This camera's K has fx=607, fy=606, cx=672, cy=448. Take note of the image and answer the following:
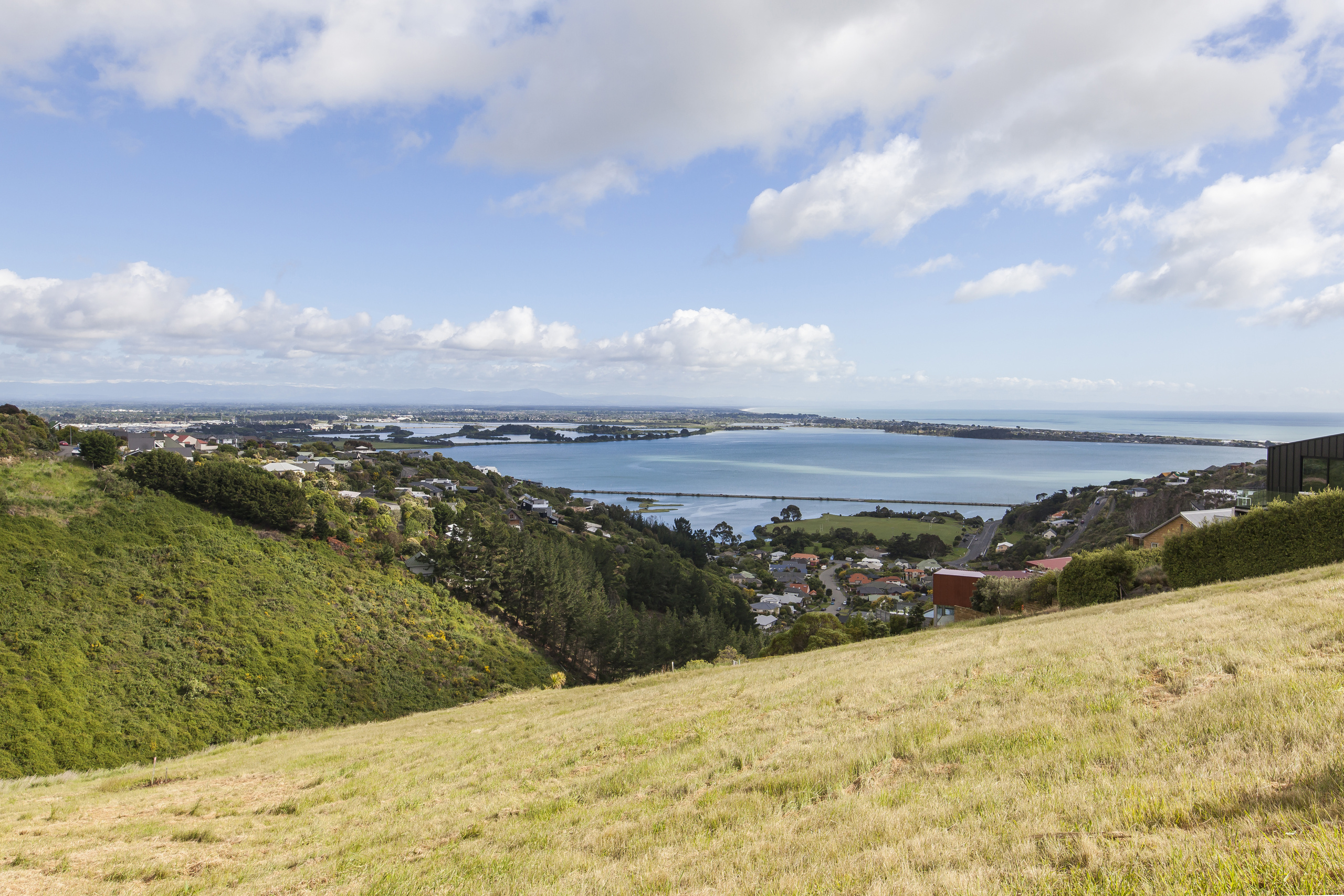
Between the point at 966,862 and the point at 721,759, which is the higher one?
the point at 966,862

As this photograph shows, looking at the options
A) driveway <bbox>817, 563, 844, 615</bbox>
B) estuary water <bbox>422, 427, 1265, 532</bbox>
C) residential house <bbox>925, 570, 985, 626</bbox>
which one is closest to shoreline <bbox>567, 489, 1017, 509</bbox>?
estuary water <bbox>422, 427, 1265, 532</bbox>

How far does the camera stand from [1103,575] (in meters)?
20.4

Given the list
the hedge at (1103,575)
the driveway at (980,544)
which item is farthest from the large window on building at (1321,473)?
the driveway at (980,544)

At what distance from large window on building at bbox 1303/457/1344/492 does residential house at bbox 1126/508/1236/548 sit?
243cm

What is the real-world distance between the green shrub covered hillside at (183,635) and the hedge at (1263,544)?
24.8 metres

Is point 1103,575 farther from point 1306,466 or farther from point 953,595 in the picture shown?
point 953,595

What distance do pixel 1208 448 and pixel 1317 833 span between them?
262 meters

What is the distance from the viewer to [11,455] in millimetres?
27109

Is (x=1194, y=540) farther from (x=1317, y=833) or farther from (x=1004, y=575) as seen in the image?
(x=1317, y=833)

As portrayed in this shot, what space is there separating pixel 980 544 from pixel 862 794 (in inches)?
3330

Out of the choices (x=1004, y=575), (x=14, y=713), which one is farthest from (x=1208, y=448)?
(x=14, y=713)

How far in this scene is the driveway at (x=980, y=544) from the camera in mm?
70750

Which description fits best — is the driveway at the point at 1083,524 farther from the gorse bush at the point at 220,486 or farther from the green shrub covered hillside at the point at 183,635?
the gorse bush at the point at 220,486

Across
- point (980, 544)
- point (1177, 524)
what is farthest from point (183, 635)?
point (980, 544)
